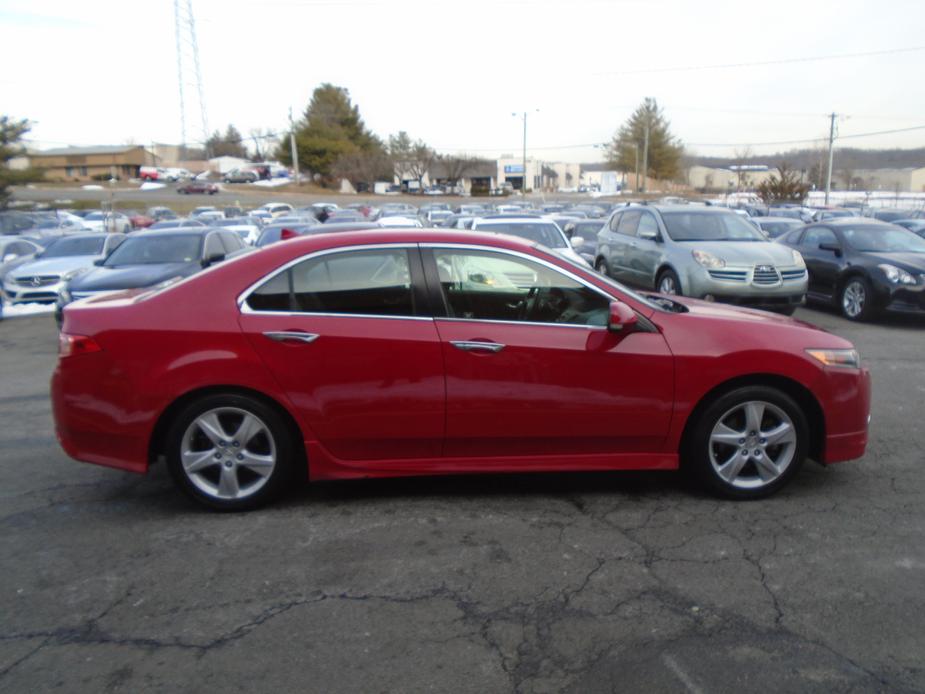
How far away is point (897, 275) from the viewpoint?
36.5 ft

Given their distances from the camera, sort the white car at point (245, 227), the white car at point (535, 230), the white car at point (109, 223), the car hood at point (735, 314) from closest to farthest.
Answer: the car hood at point (735, 314)
the white car at point (535, 230)
the white car at point (245, 227)
the white car at point (109, 223)

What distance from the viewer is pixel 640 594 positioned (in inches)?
139

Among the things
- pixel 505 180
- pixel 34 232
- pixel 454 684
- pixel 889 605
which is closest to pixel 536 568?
pixel 454 684

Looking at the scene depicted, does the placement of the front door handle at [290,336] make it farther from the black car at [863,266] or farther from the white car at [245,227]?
the white car at [245,227]

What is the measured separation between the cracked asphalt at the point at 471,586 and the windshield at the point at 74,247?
440 inches

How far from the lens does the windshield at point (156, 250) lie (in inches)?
448

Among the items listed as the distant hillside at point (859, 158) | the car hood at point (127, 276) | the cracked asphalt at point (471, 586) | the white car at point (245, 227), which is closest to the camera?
the cracked asphalt at point (471, 586)

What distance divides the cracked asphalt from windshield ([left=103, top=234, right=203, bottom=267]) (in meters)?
6.63

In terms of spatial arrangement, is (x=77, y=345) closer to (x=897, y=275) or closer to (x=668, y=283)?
(x=668, y=283)

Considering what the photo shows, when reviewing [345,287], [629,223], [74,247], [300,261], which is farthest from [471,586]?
[74,247]

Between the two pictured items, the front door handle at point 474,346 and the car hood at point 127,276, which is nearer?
the front door handle at point 474,346

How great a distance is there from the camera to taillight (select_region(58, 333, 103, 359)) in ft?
14.2

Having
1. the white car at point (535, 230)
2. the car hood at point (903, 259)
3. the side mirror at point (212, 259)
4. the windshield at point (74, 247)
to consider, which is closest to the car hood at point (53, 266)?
the windshield at point (74, 247)

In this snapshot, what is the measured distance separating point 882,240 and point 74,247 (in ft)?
49.1
